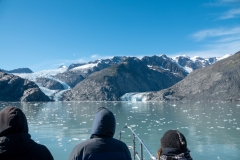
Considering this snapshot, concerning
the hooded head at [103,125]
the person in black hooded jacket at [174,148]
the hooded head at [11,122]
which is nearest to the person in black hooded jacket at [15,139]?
the hooded head at [11,122]

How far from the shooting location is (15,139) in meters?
2.39

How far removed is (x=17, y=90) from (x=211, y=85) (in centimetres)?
11776

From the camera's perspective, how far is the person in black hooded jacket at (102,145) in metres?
2.87

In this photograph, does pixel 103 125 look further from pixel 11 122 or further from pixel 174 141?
pixel 11 122

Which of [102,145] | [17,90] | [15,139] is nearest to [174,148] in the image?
[102,145]

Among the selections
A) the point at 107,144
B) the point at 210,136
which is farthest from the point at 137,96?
the point at 107,144

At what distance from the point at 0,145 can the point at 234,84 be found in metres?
155

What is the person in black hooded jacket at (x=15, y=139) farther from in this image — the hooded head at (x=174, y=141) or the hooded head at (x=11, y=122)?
the hooded head at (x=174, y=141)

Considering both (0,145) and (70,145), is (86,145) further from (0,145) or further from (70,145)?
(70,145)

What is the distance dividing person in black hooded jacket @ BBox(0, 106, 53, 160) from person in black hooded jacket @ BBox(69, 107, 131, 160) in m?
0.50

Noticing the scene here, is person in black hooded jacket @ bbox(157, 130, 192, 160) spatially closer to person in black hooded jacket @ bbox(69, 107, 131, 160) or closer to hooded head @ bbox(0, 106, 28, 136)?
person in black hooded jacket @ bbox(69, 107, 131, 160)

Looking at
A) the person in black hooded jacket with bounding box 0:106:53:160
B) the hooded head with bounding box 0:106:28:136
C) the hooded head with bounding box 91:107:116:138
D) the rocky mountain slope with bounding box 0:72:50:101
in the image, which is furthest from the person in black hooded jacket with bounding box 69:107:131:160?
the rocky mountain slope with bounding box 0:72:50:101

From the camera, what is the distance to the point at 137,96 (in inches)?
7746

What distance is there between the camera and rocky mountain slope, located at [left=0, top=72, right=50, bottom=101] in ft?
492
